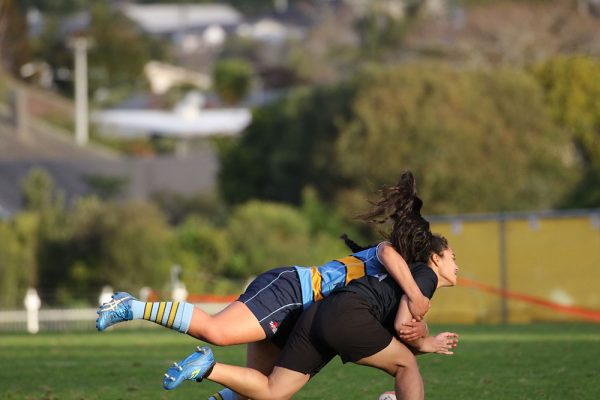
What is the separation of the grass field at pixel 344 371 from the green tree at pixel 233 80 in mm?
113393

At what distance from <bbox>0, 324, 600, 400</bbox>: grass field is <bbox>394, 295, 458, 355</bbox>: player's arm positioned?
1.98 metres

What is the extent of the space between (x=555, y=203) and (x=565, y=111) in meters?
9.21

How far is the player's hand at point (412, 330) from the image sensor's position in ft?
28.9

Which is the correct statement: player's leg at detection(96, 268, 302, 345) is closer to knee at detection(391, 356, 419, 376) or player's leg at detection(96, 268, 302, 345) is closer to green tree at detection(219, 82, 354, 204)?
knee at detection(391, 356, 419, 376)

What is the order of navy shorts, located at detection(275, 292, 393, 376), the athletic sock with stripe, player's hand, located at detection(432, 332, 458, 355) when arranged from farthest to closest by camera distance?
player's hand, located at detection(432, 332, 458, 355) → the athletic sock with stripe → navy shorts, located at detection(275, 292, 393, 376)

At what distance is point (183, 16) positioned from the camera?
193 meters

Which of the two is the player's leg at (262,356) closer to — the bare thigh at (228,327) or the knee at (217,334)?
the bare thigh at (228,327)

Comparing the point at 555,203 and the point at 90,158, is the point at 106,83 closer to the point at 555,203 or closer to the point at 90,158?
the point at 90,158

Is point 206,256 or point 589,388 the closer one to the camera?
point 589,388

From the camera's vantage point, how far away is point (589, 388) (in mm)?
11469

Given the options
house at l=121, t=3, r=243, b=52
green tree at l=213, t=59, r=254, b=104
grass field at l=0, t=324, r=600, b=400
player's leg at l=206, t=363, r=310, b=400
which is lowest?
grass field at l=0, t=324, r=600, b=400

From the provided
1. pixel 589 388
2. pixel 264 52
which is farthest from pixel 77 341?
pixel 264 52

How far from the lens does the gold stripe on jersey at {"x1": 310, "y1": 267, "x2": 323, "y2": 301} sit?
8.95m

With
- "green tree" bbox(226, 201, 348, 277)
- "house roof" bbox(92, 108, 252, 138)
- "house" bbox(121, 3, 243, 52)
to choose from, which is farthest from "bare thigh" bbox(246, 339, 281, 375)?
"house" bbox(121, 3, 243, 52)
